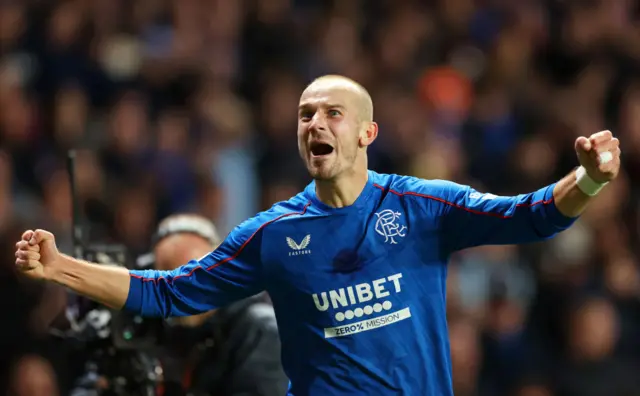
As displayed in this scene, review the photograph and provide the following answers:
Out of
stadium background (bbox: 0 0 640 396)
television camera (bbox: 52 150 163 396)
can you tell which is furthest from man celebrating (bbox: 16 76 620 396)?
stadium background (bbox: 0 0 640 396)

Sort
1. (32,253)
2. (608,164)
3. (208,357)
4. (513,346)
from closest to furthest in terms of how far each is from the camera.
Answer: (608,164)
(32,253)
(208,357)
(513,346)

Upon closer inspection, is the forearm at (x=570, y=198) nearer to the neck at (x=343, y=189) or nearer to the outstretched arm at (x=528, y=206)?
the outstretched arm at (x=528, y=206)

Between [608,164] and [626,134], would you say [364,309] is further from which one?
[626,134]

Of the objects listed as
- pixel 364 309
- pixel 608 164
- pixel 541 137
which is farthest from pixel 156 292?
pixel 541 137

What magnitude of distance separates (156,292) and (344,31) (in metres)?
5.85

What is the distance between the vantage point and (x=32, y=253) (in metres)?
4.05

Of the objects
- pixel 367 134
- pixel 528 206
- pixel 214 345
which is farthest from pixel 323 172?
pixel 214 345

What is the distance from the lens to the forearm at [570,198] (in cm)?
384

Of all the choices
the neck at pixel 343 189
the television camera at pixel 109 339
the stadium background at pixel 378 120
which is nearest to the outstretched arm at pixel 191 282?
the neck at pixel 343 189

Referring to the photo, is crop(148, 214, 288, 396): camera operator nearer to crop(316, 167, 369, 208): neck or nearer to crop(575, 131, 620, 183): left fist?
crop(316, 167, 369, 208): neck

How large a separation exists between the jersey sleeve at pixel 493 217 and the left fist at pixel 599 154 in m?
0.23

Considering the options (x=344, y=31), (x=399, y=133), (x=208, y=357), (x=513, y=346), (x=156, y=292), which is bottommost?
(x=513, y=346)

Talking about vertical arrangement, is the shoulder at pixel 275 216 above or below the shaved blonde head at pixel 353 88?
below

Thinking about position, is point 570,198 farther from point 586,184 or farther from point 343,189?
point 343,189
